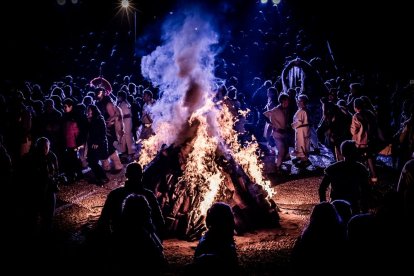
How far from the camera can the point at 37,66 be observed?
25781 mm

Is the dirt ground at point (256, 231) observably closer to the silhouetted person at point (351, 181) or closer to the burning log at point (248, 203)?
the burning log at point (248, 203)

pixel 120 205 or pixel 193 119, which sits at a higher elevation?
pixel 193 119

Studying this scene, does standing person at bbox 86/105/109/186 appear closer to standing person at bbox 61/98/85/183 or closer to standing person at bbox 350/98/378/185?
standing person at bbox 61/98/85/183

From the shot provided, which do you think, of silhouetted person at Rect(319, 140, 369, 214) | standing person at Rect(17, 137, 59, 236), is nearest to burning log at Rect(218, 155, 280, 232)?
silhouetted person at Rect(319, 140, 369, 214)

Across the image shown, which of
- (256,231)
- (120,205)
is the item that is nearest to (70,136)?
(256,231)

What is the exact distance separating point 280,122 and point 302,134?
1.06 m

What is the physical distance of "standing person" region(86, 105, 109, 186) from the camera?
1167cm

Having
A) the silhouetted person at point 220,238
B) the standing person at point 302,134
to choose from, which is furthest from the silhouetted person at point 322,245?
the standing person at point 302,134

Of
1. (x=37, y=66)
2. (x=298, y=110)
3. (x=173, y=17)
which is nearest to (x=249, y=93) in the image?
(x=298, y=110)

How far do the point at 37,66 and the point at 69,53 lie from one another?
2422 millimetres

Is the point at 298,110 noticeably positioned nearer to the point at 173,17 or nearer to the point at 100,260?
the point at 173,17

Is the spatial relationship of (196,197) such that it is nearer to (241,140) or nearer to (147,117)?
(241,140)

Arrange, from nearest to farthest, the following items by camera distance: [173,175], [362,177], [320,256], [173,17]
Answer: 1. [320,256]
2. [362,177]
3. [173,175]
4. [173,17]

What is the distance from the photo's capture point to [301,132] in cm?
1350
